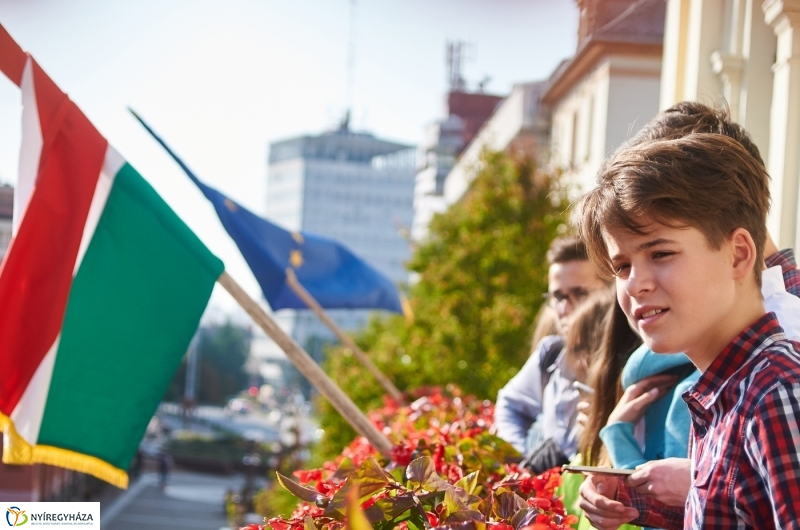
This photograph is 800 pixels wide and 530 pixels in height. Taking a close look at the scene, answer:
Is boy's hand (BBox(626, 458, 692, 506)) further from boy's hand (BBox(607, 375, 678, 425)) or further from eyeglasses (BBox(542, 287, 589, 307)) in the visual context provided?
eyeglasses (BBox(542, 287, 589, 307))

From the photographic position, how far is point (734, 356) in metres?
1.68

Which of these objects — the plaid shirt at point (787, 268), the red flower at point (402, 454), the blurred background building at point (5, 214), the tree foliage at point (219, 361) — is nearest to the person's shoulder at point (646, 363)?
the plaid shirt at point (787, 268)

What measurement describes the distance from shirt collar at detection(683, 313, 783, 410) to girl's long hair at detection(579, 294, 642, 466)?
109 cm

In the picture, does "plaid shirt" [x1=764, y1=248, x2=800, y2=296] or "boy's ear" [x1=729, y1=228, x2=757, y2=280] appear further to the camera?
"plaid shirt" [x1=764, y1=248, x2=800, y2=296]

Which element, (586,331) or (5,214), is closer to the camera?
(586,331)

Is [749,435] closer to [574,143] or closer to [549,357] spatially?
[549,357]

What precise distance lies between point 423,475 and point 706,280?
2.10 ft

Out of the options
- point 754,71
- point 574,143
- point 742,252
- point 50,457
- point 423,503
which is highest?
point 574,143

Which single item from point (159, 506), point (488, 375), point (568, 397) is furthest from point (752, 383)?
point (159, 506)

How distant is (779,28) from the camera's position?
4.48m

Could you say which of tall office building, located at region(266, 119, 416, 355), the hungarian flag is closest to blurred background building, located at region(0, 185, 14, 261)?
the hungarian flag

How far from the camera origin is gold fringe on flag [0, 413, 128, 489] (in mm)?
3275

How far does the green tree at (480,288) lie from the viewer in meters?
12.3

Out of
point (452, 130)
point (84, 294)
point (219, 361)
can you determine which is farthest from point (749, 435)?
point (219, 361)
